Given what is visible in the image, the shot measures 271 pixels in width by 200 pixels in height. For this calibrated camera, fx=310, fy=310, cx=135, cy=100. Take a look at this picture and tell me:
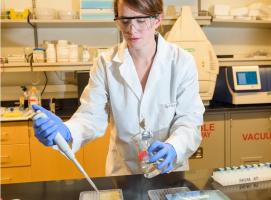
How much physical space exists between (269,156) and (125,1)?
6.80 ft

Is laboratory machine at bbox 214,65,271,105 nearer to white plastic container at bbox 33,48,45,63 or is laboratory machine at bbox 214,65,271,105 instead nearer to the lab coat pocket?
the lab coat pocket

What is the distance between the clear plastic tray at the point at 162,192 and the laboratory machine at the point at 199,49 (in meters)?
1.62

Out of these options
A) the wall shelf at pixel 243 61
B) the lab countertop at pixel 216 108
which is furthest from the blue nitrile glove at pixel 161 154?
the wall shelf at pixel 243 61

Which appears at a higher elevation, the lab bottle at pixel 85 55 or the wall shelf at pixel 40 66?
the lab bottle at pixel 85 55

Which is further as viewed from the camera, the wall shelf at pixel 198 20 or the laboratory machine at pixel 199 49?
the wall shelf at pixel 198 20

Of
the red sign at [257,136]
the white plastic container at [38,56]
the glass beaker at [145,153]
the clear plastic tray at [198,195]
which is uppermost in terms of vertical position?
the white plastic container at [38,56]

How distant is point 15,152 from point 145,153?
1.68 metres

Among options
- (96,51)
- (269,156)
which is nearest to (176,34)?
(96,51)

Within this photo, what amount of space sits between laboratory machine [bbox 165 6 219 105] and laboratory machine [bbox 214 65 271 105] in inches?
5.8

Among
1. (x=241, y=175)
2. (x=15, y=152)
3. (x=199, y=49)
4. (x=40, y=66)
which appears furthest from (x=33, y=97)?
(x=241, y=175)

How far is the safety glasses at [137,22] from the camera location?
1.15 meters

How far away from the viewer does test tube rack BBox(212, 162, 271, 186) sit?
3.47ft

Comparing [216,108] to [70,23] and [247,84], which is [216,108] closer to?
[247,84]

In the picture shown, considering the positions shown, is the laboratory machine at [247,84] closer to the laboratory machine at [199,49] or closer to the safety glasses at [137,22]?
the laboratory machine at [199,49]
